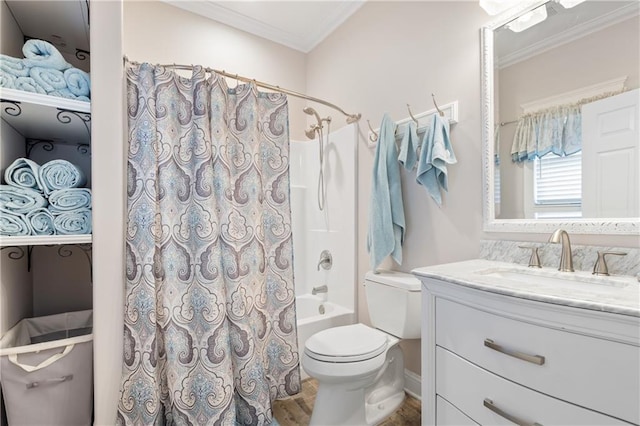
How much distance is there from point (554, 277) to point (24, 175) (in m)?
2.12

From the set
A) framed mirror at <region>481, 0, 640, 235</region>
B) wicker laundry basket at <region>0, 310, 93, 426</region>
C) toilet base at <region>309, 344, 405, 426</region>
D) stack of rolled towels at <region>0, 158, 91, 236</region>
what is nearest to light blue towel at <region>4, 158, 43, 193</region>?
stack of rolled towels at <region>0, 158, 91, 236</region>

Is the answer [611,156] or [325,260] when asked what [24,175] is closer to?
[325,260]

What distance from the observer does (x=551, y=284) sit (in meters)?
1.13

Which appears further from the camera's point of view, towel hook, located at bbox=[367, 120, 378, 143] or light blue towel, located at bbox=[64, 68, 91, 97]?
towel hook, located at bbox=[367, 120, 378, 143]

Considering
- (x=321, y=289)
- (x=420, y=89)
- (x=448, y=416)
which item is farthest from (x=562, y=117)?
(x=321, y=289)

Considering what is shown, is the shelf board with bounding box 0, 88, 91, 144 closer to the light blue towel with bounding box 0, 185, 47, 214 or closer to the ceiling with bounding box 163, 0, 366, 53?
the light blue towel with bounding box 0, 185, 47, 214

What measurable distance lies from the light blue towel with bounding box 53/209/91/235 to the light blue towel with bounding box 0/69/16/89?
1.68ft

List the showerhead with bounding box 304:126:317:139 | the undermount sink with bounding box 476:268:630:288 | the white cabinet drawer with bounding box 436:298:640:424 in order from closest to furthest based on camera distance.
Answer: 1. the white cabinet drawer with bounding box 436:298:640:424
2. the undermount sink with bounding box 476:268:630:288
3. the showerhead with bounding box 304:126:317:139

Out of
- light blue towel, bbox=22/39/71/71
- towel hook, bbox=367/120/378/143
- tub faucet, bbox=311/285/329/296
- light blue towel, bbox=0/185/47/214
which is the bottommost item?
tub faucet, bbox=311/285/329/296

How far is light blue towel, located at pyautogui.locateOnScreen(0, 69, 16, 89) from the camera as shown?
1.14 meters

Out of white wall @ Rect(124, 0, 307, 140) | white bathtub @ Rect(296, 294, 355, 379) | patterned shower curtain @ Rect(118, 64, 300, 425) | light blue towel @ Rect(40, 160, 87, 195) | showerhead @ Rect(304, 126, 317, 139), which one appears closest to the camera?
light blue towel @ Rect(40, 160, 87, 195)

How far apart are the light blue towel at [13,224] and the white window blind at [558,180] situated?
84.2 inches

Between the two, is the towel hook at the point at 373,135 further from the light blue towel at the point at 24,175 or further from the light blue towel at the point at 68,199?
the light blue towel at the point at 24,175

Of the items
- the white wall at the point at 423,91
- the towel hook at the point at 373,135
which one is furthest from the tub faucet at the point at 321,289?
the towel hook at the point at 373,135
